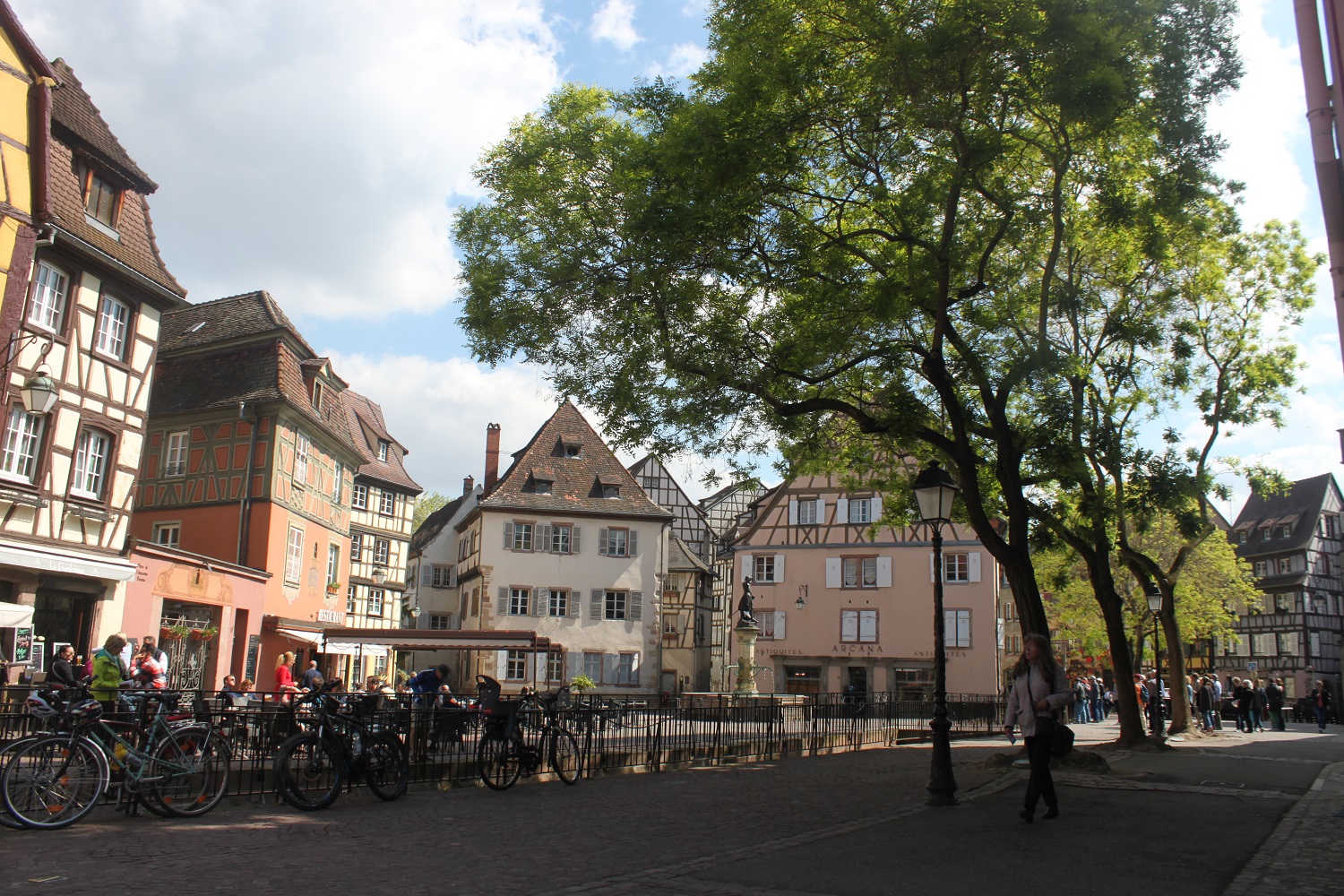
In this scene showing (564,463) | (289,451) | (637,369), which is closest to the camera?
(637,369)

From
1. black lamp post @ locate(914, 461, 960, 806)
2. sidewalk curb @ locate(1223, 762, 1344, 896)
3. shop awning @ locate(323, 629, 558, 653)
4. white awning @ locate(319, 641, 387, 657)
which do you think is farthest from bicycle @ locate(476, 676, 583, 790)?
white awning @ locate(319, 641, 387, 657)

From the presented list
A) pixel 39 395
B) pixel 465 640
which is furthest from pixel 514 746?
pixel 465 640

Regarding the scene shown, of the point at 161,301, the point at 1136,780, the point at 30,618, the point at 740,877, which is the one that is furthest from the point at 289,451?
the point at 740,877

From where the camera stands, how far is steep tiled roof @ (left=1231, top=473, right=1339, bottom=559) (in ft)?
231

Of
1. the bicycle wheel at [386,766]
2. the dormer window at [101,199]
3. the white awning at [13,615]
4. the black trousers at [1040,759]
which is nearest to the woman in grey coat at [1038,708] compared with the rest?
the black trousers at [1040,759]

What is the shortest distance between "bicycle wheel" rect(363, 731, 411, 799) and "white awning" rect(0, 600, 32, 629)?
10.7 metres

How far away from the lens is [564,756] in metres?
14.1

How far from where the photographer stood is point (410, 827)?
384 inches

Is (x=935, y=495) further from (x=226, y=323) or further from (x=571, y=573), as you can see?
(x=571, y=573)

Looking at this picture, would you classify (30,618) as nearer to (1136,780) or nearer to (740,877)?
(740,877)

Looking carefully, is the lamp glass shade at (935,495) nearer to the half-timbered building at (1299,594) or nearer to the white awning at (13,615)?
the white awning at (13,615)

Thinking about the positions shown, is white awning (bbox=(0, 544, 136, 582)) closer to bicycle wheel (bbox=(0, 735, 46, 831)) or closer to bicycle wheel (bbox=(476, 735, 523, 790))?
bicycle wheel (bbox=(476, 735, 523, 790))

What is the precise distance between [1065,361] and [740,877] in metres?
11.5

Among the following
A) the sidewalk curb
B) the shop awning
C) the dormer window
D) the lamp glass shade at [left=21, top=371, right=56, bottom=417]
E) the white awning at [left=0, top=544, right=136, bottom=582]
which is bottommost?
the sidewalk curb
